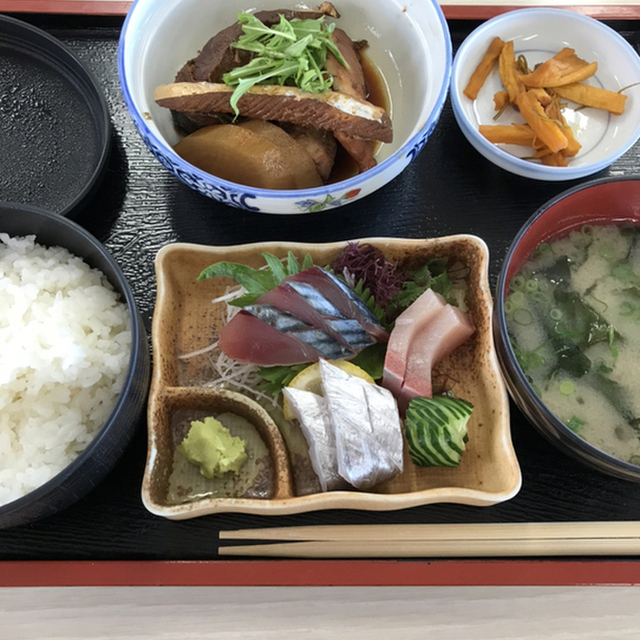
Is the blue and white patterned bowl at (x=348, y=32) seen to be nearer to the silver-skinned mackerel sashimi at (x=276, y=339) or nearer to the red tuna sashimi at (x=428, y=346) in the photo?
the silver-skinned mackerel sashimi at (x=276, y=339)

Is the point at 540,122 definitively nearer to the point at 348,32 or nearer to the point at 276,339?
the point at 348,32

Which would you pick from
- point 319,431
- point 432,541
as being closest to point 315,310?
point 319,431

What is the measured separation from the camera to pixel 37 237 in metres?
1.42

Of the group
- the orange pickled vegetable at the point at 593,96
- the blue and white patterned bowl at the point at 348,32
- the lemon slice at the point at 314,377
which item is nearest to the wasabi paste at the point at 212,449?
the lemon slice at the point at 314,377

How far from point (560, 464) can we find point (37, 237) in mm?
1539

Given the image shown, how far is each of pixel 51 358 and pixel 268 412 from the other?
1.82 ft

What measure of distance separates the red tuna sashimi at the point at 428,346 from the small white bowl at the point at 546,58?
560mm

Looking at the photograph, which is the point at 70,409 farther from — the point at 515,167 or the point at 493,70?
the point at 493,70

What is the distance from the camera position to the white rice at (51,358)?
1225 millimetres

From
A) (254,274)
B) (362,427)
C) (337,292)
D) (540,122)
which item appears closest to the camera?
(362,427)

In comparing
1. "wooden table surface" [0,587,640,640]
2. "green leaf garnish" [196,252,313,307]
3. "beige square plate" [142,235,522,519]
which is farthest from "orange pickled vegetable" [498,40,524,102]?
"wooden table surface" [0,587,640,640]

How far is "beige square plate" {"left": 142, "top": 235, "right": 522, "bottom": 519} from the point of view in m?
1.22

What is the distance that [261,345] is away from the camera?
51.9 inches

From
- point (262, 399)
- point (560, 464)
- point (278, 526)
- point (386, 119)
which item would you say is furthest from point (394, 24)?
point (278, 526)
